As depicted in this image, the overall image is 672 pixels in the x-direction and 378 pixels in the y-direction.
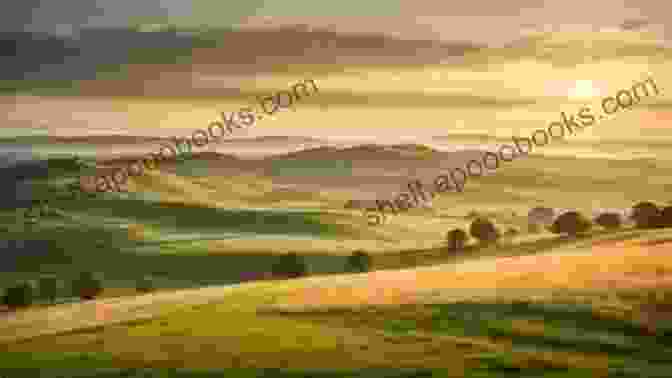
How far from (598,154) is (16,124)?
604 cm

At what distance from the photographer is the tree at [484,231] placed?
836 centimetres

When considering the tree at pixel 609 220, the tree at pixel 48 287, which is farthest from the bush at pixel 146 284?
the tree at pixel 609 220

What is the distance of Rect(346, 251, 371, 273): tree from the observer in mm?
8352

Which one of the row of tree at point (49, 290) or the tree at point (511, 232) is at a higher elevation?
the tree at point (511, 232)

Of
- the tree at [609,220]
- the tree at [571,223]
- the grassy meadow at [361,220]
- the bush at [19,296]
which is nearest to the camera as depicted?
the grassy meadow at [361,220]

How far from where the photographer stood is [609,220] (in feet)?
27.7

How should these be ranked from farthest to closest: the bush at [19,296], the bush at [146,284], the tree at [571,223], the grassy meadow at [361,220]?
the tree at [571,223] < the bush at [146,284] < the bush at [19,296] < the grassy meadow at [361,220]

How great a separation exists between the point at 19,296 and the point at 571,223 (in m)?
5.72

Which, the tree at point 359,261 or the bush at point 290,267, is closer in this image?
the bush at point 290,267

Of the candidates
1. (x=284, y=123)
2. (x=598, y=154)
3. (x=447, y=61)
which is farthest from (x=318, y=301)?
(x=598, y=154)

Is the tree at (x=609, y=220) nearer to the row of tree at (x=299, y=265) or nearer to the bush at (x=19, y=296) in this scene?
the row of tree at (x=299, y=265)

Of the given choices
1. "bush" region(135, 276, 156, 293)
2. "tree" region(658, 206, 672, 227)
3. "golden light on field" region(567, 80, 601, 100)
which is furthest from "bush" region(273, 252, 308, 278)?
"tree" region(658, 206, 672, 227)

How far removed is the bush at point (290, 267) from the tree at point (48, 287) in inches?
85.4

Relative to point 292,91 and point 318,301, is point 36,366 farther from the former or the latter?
point 292,91
